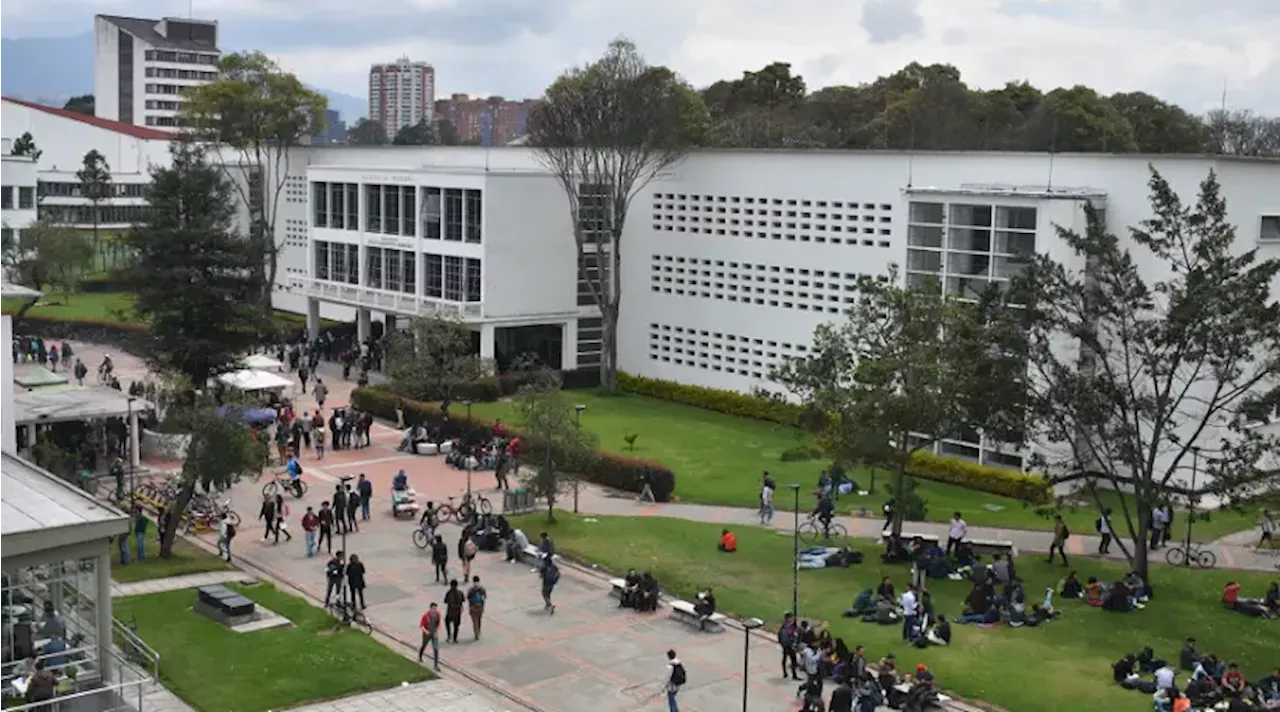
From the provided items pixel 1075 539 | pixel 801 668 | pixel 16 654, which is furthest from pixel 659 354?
pixel 16 654

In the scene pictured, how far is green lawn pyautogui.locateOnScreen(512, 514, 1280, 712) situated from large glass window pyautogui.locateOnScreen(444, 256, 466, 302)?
76.8 ft

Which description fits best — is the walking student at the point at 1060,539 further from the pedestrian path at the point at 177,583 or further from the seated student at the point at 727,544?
the pedestrian path at the point at 177,583

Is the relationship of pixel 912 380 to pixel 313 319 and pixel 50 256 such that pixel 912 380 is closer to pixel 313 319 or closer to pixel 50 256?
pixel 313 319

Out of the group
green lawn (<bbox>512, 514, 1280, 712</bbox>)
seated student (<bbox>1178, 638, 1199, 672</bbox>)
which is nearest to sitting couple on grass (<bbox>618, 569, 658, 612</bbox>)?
green lawn (<bbox>512, 514, 1280, 712</bbox>)

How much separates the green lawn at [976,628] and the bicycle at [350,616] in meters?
6.24

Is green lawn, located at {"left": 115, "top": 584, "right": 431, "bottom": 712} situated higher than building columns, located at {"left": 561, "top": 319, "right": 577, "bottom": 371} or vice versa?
building columns, located at {"left": 561, "top": 319, "right": 577, "bottom": 371}

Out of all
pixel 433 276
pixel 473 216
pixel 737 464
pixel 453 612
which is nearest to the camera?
pixel 453 612

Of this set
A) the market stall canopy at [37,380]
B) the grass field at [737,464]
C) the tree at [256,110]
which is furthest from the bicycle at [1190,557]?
the tree at [256,110]

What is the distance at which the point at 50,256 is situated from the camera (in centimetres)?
7625

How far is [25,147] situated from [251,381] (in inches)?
2975

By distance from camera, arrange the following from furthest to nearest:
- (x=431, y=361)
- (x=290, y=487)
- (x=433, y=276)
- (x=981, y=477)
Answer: (x=433, y=276), (x=431, y=361), (x=981, y=477), (x=290, y=487)

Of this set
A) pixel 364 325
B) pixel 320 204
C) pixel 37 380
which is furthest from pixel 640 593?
pixel 320 204

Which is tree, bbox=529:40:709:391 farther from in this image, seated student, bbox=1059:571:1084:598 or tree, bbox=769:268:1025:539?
seated student, bbox=1059:571:1084:598

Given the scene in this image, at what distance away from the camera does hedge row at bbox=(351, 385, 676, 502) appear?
35.7m
